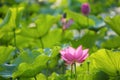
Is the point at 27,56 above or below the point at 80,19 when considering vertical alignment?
above

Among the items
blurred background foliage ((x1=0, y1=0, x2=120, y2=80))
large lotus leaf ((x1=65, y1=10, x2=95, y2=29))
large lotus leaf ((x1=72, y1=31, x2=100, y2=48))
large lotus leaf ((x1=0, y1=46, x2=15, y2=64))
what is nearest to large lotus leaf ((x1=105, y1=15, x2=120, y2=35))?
blurred background foliage ((x1=0, y1=0, x2=120, y2=80))

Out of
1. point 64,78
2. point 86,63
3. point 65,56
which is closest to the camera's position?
point 65,56

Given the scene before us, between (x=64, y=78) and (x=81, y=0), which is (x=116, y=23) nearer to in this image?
(x=64, y=78)

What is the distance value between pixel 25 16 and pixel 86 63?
203 centimetres

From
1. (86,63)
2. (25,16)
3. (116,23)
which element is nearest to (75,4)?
(25,16)

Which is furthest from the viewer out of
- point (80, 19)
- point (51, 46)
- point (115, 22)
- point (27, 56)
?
point (80, 19)

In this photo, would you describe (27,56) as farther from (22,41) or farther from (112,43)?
(22,41)

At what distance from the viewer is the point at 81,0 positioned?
381 centimetres

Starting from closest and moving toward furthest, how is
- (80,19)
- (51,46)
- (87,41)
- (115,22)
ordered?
1. (115,22)
2. (87,41)
3. (51,46)
4. (80,19)

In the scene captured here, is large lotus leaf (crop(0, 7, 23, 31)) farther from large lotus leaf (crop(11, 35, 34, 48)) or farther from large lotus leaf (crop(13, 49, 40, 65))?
large lotus leaf (crop(13, 49, 40, 65))

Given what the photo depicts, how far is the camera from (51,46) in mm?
2193

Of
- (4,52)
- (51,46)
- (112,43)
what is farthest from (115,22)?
(4,52)

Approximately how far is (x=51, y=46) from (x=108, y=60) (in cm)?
77

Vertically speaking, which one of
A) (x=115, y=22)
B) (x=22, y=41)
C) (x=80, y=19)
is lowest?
(x=22, y=41)
